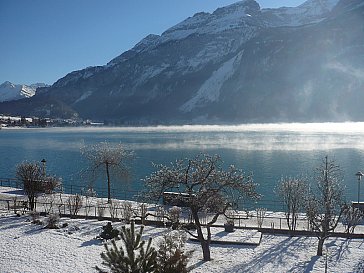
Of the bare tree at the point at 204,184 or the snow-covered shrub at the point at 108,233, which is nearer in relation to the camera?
the bare tree at the point at 204,184

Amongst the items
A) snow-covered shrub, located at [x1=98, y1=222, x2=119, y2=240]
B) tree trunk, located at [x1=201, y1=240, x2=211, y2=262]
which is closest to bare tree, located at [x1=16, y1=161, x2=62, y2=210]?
snow-covered shrub, located at [x1=98, y1=222, x2=119, y2=240]

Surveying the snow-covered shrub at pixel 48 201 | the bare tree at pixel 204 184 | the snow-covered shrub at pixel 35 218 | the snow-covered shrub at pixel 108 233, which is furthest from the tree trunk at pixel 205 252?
the snow-covered shrub at pixel 48 201

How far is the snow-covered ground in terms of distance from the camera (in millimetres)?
21188

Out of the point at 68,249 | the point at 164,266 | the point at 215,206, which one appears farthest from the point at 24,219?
the point at 164,266

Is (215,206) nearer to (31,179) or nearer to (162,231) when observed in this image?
(162,231)

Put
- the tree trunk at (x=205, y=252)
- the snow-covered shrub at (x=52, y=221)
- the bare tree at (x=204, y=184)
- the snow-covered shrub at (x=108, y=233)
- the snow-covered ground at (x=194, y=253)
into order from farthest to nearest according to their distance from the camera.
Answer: the snow-covered shrub at (x=52, y=221) < the snow-covered shrub at (x=108, y=233) < the bare tree at (x=204, y=184) < the tree trunk at (x=205, y=252) < the snow-covered ground at (x=194, y=253)

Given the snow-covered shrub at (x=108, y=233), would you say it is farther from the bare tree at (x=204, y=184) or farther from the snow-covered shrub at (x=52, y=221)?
the snow-covered shrub at (x=52, y=221)

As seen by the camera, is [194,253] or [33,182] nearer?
[194,253]

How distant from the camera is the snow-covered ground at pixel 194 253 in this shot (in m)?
21.2

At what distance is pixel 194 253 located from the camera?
2405 cm

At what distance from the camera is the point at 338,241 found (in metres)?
26.9

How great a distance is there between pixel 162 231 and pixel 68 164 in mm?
59324

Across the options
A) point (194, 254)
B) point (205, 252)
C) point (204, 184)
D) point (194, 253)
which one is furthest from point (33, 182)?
point (205, 252)

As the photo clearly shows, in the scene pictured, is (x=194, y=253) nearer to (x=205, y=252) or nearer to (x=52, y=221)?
(x=205, y=252)
